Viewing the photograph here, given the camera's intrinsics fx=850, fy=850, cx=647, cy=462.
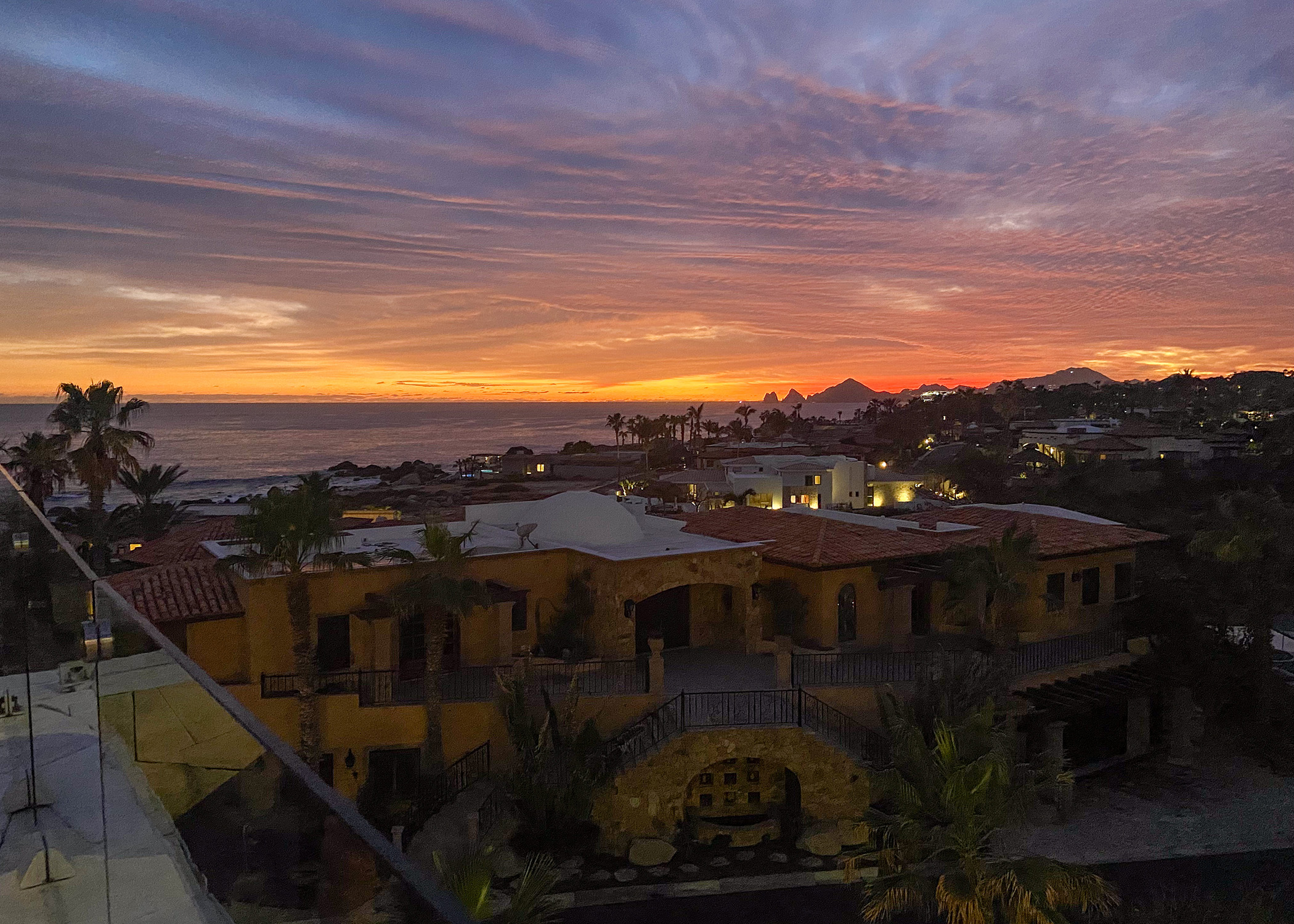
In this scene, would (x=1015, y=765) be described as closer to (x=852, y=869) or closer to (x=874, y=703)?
(x=852, y=869)

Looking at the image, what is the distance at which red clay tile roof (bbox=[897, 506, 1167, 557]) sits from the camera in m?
21.8

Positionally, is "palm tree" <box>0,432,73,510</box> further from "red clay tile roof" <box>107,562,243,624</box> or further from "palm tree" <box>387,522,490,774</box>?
"palm tree" <box>387,522,490,774</box>

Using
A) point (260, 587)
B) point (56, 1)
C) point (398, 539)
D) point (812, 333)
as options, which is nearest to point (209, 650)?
point (260, 587)

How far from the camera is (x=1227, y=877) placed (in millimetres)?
15242

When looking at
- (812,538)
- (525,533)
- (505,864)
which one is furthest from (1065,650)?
(505,864)

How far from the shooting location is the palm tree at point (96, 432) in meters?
27.7

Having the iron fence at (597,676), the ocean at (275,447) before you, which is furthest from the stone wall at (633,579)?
the ocean at (275,447)

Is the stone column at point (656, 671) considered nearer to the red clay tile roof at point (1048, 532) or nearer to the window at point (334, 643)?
the window at point (334, 643)

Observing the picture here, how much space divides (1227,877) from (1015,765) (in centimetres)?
605

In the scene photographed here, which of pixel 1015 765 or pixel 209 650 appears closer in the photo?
pixel 1015 765

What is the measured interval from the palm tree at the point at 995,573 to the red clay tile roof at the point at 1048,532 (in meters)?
2.18

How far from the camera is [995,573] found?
18594 mm

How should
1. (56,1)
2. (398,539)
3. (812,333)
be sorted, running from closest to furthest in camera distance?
(56,1) < (398,539) < (812,333)

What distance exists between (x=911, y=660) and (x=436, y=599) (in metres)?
10.7
